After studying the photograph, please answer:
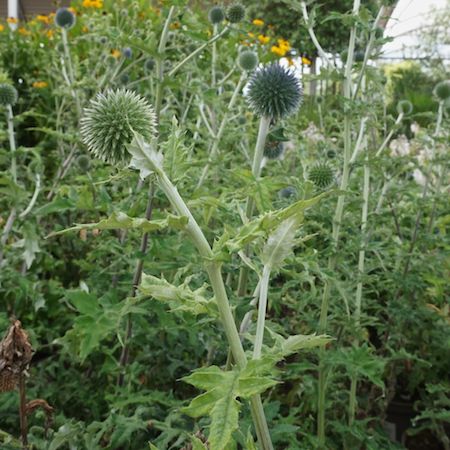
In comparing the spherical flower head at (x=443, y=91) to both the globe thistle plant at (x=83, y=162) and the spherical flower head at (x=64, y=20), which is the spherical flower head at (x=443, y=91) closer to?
the globe thistle plant at (x=83, y=162)

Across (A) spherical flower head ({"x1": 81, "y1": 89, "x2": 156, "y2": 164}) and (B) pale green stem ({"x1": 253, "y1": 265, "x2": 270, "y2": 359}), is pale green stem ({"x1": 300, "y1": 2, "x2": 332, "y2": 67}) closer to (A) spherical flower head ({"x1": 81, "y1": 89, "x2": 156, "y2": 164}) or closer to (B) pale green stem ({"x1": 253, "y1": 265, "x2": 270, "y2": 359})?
(A) spherical flower head ({"x1": 81, "y1": 89, "x2": 156, "y2": 164})

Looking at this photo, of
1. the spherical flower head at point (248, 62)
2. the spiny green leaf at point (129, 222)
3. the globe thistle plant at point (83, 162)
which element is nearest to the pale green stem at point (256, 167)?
the spiny green leaf at point (129, 222)

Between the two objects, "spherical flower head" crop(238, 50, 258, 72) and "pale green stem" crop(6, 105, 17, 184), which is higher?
"spherical flower head" crop(238, 50, 258, 72)

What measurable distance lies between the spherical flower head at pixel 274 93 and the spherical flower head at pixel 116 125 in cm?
62

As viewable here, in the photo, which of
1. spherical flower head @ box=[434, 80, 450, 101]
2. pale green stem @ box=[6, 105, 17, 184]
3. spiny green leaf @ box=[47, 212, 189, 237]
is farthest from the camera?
spherical flower head @ box=[434, 80, 450, 101]

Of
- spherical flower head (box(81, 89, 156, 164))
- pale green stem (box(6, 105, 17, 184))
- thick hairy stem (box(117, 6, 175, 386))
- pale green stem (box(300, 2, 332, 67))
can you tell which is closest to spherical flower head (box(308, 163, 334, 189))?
pale green stem (box(300, 2, 332, 67))

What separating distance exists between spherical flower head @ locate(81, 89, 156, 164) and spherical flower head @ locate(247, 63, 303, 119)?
62 centimetres

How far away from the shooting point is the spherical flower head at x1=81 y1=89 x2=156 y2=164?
4.27 ft

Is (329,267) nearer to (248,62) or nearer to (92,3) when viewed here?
(248,62)

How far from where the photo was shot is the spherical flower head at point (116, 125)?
1.30 metres

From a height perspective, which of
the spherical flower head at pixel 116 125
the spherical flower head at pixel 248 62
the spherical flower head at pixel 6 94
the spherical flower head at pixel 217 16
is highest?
the spherical flower head at pixel 217 16

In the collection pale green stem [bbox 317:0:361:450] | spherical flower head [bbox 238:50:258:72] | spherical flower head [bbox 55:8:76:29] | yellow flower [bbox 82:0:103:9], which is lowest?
pale green stem [bbox 317:0:361:450]

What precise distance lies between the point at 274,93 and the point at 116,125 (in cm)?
78

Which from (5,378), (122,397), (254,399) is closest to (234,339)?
(254,399)
